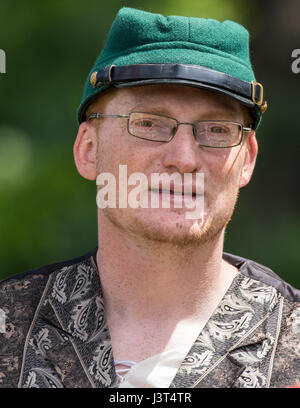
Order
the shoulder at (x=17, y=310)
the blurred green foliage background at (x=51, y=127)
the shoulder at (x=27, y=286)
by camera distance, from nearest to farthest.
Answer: the shoulder at (x=17, y=310) < the shoulder at (x=27, y=286) < the blurred green foliage background at (x=51, y=127)

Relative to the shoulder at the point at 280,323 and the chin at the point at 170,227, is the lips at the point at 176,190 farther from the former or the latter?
the shoulder at the point at 280,323

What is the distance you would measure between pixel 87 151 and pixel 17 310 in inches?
20.2

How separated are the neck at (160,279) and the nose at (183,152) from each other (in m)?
0.24

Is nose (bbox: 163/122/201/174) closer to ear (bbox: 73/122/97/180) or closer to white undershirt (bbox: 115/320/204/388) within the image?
ear (bbox: 73/122/97/180)

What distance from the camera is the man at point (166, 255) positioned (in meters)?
2.00

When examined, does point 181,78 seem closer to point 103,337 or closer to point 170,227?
point 170,227

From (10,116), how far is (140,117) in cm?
318

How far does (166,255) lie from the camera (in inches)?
82.0

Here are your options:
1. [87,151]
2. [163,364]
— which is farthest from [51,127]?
[163,364]

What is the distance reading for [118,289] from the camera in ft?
7.14

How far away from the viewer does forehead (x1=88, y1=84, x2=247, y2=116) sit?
6.66ft

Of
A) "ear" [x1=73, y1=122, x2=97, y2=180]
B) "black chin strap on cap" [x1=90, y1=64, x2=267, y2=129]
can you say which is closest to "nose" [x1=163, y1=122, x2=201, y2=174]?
"black chin strap on cap" [x1=90, y1=64, x2=267, y2=129]

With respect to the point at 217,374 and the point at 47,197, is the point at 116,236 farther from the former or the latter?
the point at 47,197

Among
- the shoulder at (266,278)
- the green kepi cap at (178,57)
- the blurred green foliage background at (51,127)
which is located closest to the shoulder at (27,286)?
the shoulder at (266,278)
